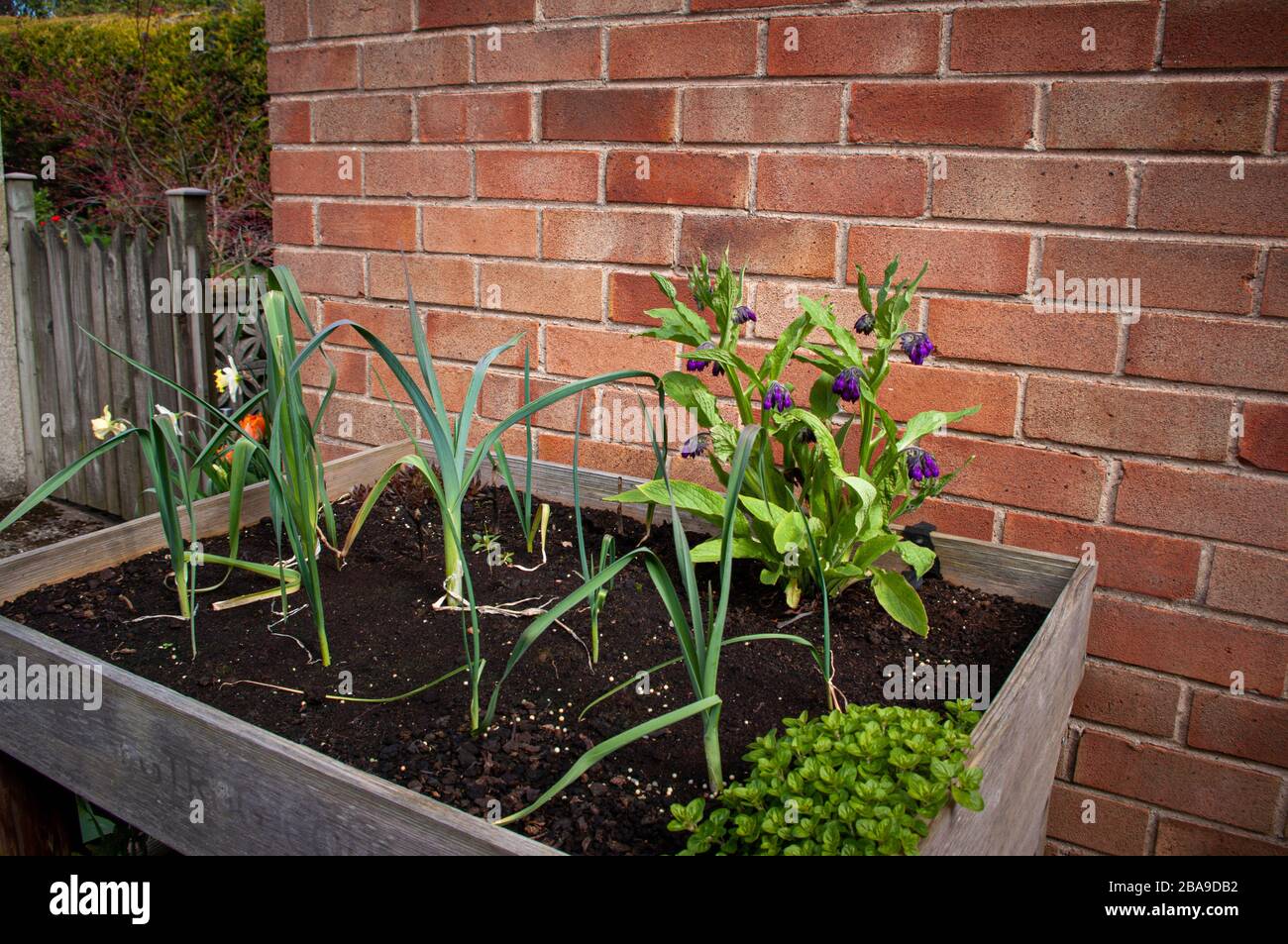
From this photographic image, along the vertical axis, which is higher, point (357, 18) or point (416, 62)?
point (357, 18)

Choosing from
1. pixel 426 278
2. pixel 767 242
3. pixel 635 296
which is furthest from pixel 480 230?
pixel 767 242

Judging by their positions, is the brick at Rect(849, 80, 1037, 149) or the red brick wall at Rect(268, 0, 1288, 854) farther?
the brick at Rect(849, 80, 1037, 149)

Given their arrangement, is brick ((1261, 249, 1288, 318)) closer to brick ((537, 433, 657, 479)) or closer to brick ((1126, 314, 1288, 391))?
brick ((1126, 314, 1288, 391))

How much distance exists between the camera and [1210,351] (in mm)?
1889

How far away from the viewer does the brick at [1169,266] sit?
1843mm

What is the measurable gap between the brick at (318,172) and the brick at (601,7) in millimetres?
746

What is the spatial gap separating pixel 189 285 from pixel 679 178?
217 centimetres

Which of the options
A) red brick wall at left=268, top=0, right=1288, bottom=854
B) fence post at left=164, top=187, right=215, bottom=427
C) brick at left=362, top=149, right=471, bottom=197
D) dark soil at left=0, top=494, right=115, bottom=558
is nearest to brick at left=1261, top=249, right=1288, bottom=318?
red brick wall at left=268, top=0, right=1288, bottom=854

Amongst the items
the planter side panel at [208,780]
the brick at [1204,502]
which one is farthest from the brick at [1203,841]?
the planter side panel at [208,780]

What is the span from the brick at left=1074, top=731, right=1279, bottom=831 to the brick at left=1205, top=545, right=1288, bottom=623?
0.34 m

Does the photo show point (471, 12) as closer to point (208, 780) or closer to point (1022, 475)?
point (1022, 475)

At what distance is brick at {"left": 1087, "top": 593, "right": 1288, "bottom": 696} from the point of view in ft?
6.42

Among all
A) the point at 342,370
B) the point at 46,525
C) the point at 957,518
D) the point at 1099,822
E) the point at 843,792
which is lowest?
the point at 1099,822
